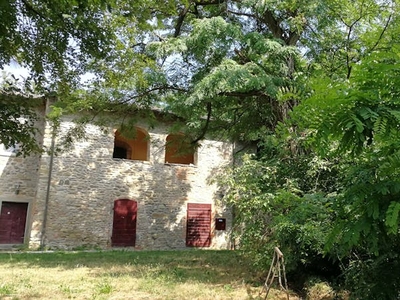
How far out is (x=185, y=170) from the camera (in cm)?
1614

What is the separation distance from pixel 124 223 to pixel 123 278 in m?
7.55

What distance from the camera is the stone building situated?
13.5 metres

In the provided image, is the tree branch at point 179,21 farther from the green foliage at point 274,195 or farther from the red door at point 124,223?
the red door at point 124,223

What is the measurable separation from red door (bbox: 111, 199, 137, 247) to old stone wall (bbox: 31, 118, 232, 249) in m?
0.22

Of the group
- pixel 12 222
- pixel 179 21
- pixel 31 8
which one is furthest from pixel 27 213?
pixel 31 8

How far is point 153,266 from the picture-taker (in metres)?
9.30

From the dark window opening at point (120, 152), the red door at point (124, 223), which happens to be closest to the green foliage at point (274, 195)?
the red door at point (124, 223)

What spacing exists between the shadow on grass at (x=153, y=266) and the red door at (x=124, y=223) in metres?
3.30

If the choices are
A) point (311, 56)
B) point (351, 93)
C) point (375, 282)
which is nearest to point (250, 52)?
point (311, 56)

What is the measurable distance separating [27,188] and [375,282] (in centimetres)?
1344

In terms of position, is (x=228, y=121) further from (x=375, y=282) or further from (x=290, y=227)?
A: (x=375, y=282)

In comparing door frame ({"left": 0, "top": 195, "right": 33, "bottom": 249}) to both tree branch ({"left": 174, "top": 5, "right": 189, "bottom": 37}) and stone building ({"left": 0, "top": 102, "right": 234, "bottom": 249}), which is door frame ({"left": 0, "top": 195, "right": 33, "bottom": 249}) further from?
tree branch ({"left": 174, "top": 5, "right": 189, "bottom": 37})

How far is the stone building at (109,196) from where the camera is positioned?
1346cm

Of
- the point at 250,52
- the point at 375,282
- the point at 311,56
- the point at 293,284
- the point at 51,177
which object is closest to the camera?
the point at 375,282
